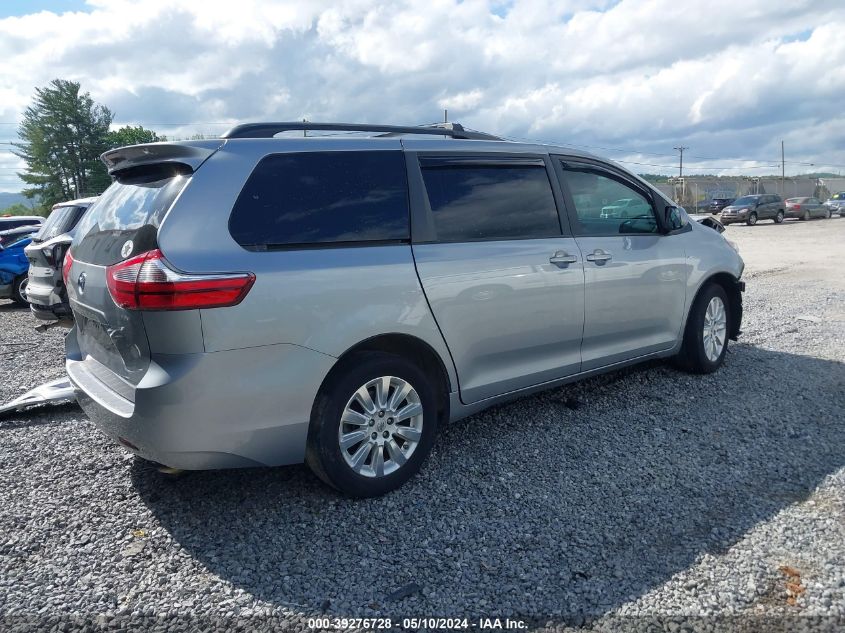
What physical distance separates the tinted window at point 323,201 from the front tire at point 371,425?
2.22ft

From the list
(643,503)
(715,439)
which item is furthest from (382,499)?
(715,439)

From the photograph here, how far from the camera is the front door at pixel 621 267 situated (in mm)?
4559

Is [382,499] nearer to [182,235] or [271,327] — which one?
[271,327]

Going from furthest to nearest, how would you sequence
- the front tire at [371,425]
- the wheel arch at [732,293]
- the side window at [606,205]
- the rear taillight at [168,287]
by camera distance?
1. the wheel arch at [732,293]
2. the side window at [606,205]
3. the front tire at [371,425]
4. the rear taillight at [168,287]

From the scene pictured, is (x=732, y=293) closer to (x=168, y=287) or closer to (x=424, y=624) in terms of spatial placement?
(x=424, y=624)

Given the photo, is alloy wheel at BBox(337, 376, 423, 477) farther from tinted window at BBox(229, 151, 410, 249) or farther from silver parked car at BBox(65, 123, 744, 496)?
tinted window at BBox(229, 151, 410, 249)

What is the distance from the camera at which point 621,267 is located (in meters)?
4.70

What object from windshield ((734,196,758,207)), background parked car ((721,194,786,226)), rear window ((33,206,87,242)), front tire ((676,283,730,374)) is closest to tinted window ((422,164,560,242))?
front tire ((676,283,730,374))

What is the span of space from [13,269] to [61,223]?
3.45 m

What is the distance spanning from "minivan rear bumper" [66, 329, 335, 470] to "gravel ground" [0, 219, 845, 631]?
1.51ft

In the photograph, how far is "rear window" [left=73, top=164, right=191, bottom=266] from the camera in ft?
10.2

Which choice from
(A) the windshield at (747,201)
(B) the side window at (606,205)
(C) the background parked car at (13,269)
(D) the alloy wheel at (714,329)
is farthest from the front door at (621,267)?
(A) the windshield at (747,201)

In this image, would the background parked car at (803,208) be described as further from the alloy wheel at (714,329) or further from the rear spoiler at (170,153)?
the rear spoiler at (170,153)

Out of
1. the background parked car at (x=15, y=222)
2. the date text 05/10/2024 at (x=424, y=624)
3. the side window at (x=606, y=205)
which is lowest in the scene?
the date text 05/10/2024 at (x=424, y=624)
